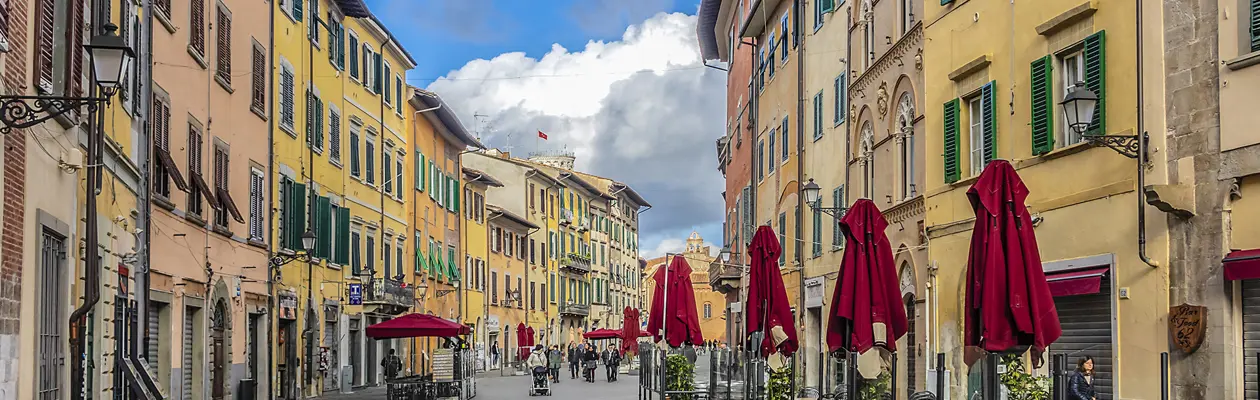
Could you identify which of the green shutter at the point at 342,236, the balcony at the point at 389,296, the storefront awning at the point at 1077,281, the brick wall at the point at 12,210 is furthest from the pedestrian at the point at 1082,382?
the balcony at the point at 389,296

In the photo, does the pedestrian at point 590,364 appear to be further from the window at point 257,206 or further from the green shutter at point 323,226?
the window at point 257,206

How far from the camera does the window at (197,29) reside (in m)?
23.1

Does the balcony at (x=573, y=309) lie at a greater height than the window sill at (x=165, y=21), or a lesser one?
lesser

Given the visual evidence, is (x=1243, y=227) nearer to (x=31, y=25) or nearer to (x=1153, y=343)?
(x=1153, y=343)

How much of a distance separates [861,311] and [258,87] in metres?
17.1

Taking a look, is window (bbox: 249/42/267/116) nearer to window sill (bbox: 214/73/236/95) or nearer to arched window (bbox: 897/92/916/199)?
window sill (bbox: 214/73/236/95)

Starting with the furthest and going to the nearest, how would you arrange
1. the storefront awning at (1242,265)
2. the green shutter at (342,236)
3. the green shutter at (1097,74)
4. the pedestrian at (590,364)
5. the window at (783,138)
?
1. the pedestrian at (590,364)
2. the green shutter at (342,236)
3. the window at (783,138)
4. the green shutter at (1097,74)
5. the storefront awning at (1242,265)

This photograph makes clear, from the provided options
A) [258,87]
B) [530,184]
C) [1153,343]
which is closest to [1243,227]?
[1153,343]

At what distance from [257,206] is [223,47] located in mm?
4383

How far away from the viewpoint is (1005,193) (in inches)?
484

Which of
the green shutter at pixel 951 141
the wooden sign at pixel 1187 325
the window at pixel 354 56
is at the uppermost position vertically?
the window at pixel 354 56

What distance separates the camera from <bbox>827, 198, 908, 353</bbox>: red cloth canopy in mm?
15172

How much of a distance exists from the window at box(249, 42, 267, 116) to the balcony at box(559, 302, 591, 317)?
170 ft

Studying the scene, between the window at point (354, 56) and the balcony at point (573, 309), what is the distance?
41124mm
